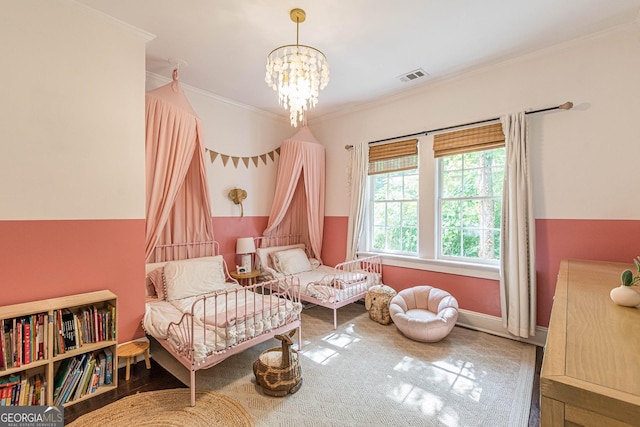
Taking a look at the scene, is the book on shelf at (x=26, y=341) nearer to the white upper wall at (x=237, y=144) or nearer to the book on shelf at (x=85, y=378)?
the book on shelf at (x=85, y=378)

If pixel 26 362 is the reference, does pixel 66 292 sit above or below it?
above

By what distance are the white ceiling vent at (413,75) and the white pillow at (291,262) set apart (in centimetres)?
281

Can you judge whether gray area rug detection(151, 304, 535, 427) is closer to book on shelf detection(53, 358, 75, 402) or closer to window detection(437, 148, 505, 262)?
book on shelf detection(53, 358, 75, 402)

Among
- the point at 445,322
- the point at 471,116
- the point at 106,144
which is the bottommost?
the point at 445,322

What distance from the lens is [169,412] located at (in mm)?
2002

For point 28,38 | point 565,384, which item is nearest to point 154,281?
point 28,38

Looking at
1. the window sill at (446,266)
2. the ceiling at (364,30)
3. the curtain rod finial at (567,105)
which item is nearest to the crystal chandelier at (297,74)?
the ceiling at (364,30)

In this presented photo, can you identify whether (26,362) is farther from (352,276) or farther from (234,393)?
(352,276)

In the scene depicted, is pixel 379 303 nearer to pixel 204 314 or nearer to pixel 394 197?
pixel 394 197

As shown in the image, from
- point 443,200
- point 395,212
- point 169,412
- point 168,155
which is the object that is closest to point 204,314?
point 169,412

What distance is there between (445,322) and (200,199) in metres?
3.20

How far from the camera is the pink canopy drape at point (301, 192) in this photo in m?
4.44

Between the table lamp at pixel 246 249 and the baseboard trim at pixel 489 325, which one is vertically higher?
the table lamp at pixel 246 249

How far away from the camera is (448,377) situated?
2.41 metres
